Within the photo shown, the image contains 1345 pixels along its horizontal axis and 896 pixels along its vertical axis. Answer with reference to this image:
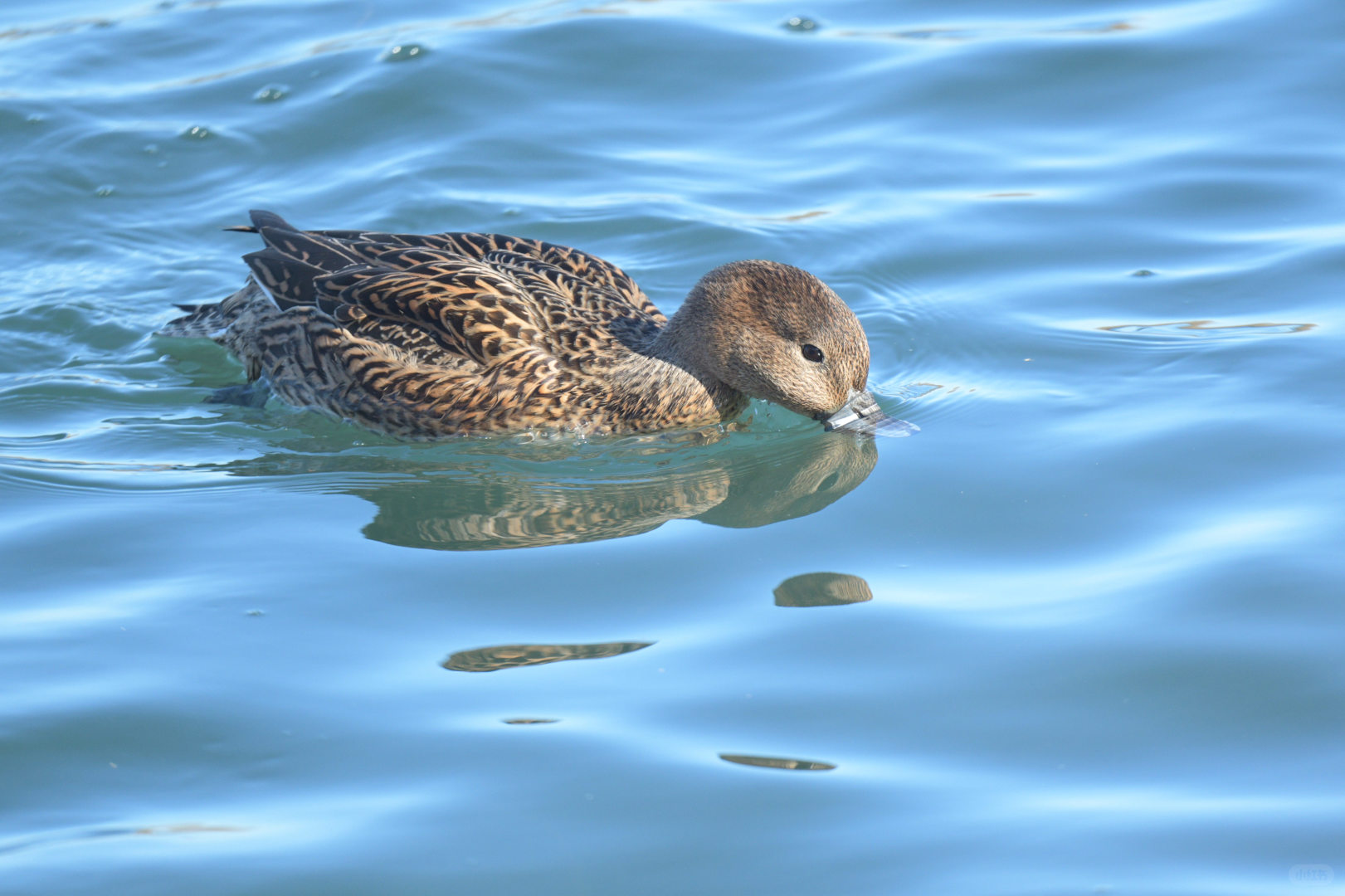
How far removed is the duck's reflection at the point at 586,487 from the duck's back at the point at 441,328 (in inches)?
13.9

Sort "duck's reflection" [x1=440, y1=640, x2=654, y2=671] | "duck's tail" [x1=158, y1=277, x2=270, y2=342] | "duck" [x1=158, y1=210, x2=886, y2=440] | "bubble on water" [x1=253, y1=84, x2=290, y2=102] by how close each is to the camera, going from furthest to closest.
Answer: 1. "bubble on water" [x1=253, y1=84, x2=290, y2=102]
2. "duck's tail" [x1=158, y1=277, x2=270, y2=342]
3. "duck" [x1=158, y1=210, x2=886, y2=440]
4. "duck's reflection" [x1=440, y1=640, x2=654, y2=671]

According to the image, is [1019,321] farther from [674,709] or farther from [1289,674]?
[674,709]

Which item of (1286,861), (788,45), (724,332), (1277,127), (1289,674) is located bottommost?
(1286,861)

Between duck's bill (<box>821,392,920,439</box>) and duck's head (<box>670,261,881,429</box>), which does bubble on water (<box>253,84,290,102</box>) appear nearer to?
duck's head (<box>670,261,881,429</box>)

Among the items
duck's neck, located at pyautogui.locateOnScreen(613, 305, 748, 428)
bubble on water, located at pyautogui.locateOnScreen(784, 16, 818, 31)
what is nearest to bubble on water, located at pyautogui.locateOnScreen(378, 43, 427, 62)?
bubble on water, located at pyautogui.locateOnScreen(784, 16, 818, 31)

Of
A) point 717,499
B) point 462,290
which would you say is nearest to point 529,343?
point 462,290

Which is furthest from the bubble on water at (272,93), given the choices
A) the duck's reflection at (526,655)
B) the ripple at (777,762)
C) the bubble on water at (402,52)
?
the ripple at (777,762)

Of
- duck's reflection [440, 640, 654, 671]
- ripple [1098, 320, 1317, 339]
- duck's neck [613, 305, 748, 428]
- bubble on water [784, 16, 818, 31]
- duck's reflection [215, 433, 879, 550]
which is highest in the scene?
bubble on water [784, 16, 818, 31]

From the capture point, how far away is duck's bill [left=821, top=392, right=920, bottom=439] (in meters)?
7.49

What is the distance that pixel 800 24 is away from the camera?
1288 centimetres

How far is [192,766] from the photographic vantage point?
5.02 m

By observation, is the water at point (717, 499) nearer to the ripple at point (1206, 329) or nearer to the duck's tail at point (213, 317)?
the ripple at point (1206, 329)

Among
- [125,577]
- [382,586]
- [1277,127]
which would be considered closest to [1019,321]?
[1277,127]

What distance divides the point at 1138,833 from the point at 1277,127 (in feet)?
25.2
